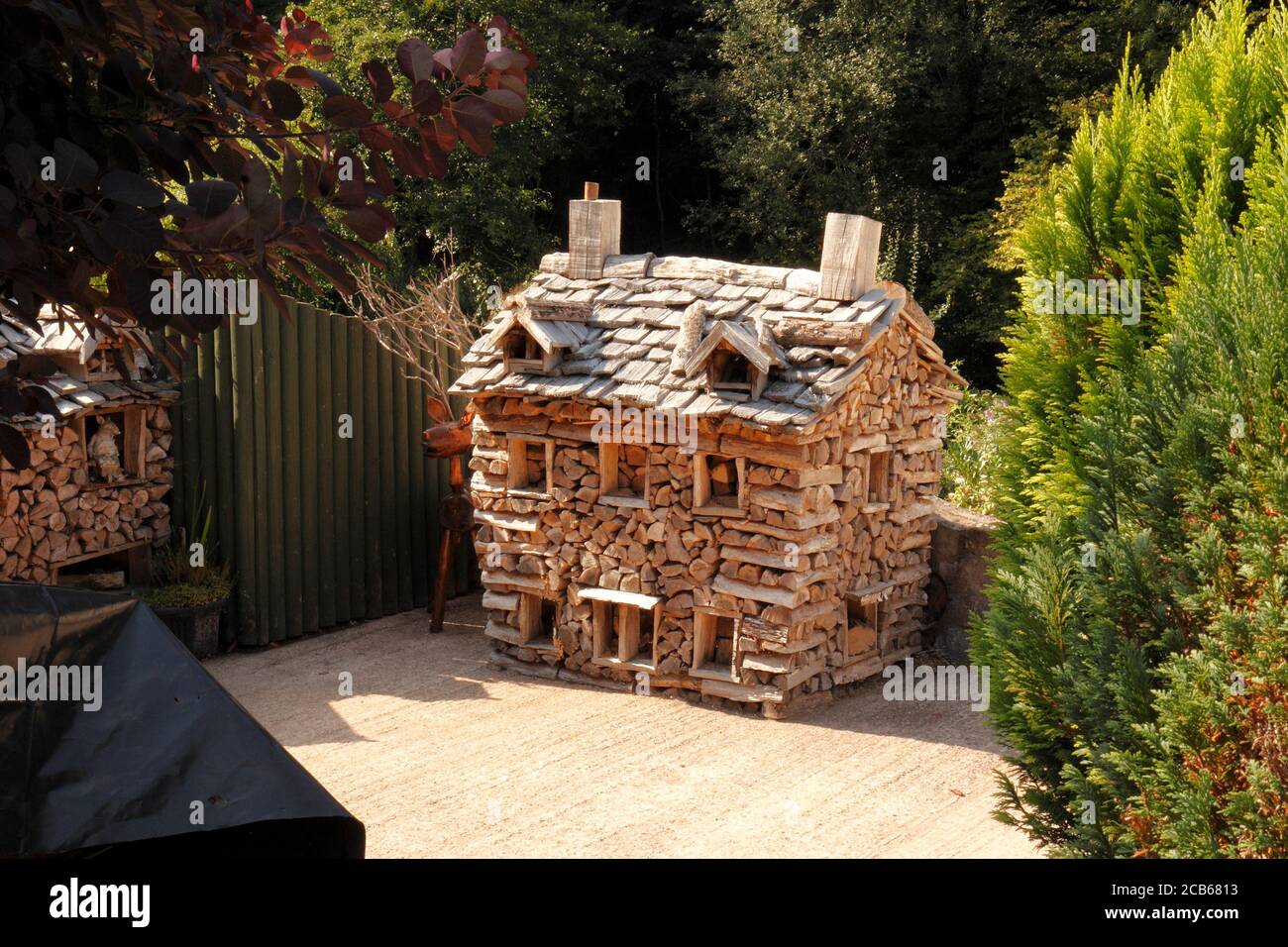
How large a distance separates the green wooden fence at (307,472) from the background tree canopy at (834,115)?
8099 mm

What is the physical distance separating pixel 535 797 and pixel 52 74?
578 cm

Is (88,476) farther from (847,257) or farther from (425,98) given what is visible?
(425,98)

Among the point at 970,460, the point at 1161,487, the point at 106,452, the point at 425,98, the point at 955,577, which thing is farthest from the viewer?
the point at 970,460

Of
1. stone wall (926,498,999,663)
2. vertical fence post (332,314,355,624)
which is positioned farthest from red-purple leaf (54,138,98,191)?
vertical fence post (332,314,355,624)

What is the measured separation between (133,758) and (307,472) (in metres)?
8.25

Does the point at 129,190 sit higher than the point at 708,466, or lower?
higher

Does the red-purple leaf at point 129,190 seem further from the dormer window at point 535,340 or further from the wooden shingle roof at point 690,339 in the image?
the dormer window at point 535,340

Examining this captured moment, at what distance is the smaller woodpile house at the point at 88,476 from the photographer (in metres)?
8.47

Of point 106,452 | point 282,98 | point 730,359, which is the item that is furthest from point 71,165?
point 106,452

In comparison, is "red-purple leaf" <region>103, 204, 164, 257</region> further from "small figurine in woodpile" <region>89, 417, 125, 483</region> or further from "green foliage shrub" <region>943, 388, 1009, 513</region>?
"green foliage shrub" <region>943, 388, 1009, 513</region>

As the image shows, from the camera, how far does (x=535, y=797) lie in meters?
7.25

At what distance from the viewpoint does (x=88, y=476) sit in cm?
912

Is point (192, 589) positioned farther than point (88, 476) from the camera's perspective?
Yes

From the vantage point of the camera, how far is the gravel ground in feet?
21.9
